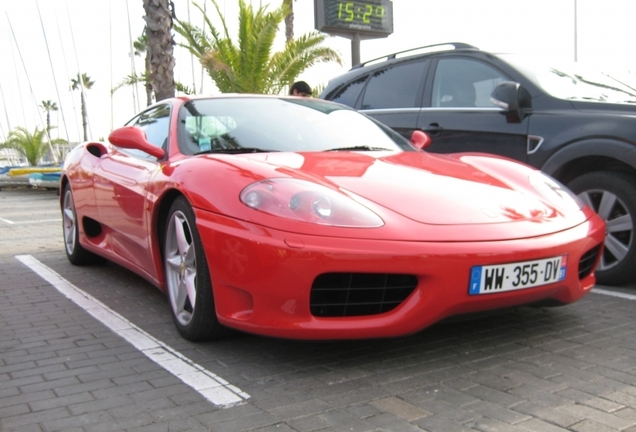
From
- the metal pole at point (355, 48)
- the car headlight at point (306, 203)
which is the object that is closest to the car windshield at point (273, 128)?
the car headlight at point (306, 203)

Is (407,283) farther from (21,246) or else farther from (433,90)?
(21,246)

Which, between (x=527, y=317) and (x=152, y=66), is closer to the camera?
(x=527, y=317)

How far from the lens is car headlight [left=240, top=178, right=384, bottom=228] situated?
296 centimetres

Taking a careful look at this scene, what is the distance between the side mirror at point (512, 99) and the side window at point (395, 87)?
1.03 meters

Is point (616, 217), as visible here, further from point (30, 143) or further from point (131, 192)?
point (30, 143)

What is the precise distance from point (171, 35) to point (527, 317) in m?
13.1

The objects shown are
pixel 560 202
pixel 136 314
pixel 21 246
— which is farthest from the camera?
pixel 21 246

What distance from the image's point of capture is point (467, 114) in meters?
5.53

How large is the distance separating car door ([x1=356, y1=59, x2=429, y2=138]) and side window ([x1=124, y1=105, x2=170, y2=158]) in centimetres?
207

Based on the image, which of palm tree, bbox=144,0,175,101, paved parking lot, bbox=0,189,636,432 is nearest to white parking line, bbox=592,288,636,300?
paved parking lot, bbox=0,189,636,432

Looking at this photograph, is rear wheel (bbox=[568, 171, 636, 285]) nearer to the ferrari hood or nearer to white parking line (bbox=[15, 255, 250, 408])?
the ferrari hood

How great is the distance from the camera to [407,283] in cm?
293

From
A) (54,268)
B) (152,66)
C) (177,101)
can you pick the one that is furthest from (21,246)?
(152,66)

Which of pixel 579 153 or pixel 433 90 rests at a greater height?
pixel 433 90
